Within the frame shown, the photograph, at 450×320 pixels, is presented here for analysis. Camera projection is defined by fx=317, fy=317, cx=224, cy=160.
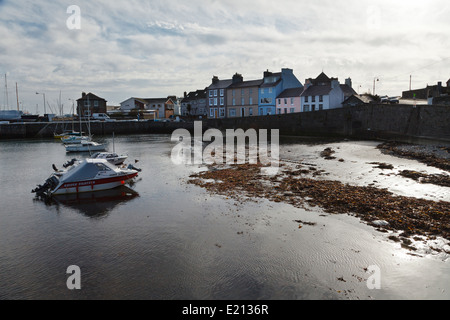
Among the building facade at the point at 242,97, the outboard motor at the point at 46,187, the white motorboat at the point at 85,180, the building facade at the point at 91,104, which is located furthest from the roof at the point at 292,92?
the outboard motor at the point at 46,187

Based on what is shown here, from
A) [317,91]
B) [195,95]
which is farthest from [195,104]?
[317,91]

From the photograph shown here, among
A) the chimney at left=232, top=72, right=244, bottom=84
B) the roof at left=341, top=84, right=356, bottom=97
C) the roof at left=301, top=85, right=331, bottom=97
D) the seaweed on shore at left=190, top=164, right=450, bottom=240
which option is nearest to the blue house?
the roof at left=301, top=85, right=331, bottom=97

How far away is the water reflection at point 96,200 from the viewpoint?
60.8 feet

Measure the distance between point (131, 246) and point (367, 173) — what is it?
19878 millimetres

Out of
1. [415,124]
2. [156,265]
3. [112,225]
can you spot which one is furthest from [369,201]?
[415,124]

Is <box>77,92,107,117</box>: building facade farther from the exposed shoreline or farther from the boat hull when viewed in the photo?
the boat hull

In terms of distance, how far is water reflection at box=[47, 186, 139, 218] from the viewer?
60.8ft

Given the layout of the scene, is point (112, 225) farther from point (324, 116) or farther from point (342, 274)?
point (324, 116)

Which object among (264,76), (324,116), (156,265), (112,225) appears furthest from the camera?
(264,76)

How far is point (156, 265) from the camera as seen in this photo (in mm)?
11648

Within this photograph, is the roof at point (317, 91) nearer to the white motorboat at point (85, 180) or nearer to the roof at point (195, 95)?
the roof at point (195, 95)

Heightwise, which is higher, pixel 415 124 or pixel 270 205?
pixel 415 124

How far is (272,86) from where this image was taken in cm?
7725
